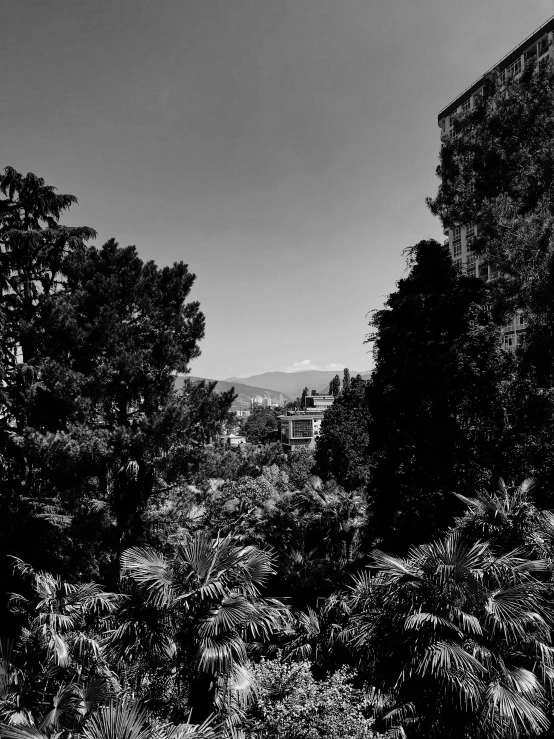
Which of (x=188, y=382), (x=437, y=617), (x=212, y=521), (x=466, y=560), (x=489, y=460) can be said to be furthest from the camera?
(x=212, y=521)

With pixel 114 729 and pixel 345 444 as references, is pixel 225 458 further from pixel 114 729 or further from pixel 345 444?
pixel 345 444

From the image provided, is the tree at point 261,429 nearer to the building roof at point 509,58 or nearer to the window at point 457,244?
the window at point 457,244

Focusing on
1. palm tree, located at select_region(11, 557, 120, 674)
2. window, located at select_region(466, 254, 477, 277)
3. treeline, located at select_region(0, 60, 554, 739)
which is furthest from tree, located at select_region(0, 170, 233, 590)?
window, located at select_region(466, 254, 477, 277)

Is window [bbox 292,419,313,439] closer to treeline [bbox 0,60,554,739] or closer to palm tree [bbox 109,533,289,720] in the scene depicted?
treeline [bbox 0,60,554,739]

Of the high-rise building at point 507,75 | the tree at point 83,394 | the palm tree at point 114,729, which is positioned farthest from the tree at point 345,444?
the palm tree at point 114,729

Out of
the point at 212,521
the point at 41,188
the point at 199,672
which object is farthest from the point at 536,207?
the point at 212,521

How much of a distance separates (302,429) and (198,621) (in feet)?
227

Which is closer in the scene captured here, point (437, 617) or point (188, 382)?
point (437, 617)

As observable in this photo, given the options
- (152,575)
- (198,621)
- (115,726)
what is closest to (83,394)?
(152,575)

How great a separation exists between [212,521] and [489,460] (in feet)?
36.4

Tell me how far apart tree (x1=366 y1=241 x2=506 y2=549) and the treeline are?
0.05m

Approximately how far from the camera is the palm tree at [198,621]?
5.30 meters

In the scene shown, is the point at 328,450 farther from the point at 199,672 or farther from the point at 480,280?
the point at 199,672

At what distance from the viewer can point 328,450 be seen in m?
28.9
